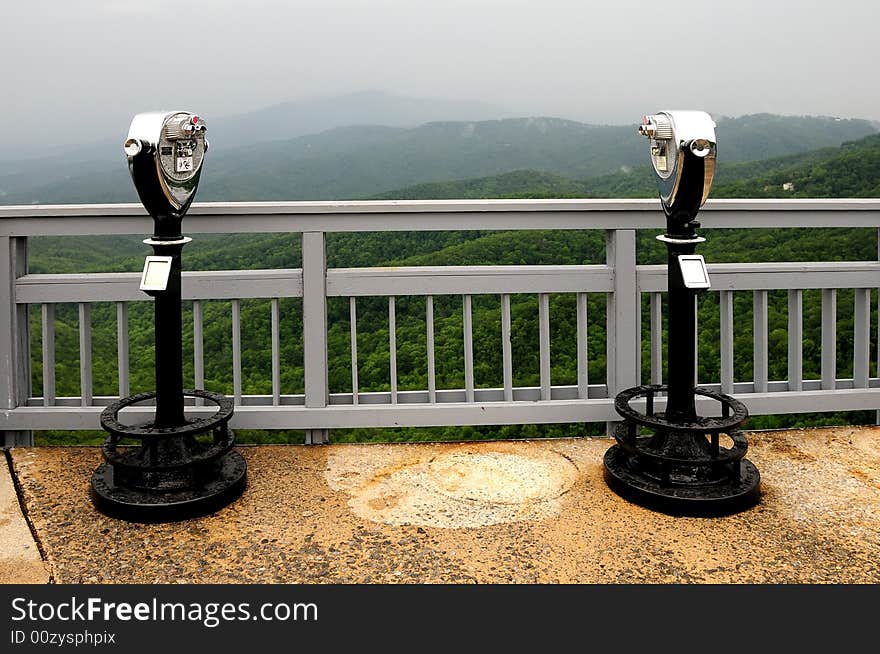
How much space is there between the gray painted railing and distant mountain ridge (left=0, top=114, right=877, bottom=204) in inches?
953

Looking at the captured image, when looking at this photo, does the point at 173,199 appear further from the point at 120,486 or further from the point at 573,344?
the point at 573,344

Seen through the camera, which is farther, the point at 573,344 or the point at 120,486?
the point at 573,344

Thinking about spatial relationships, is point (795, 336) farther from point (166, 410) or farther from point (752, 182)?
point (752, 182)

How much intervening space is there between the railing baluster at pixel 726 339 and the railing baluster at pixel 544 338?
854mm

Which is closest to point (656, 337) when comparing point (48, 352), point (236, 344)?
point (236, 344)

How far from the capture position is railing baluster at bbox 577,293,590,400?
359cm

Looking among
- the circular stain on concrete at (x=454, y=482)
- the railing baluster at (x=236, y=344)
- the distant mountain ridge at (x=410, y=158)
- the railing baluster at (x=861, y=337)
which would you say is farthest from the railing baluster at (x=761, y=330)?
the distant mountain ridge at (x=410, y=158)

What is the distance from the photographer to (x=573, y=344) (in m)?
8.67

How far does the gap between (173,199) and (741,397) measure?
2771 mm

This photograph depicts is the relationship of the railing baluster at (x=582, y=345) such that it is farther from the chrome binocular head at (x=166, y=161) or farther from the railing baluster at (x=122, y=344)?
the railing baluster at (x=122, y=344)

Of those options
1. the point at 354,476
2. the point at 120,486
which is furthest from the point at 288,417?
the point at 120,486

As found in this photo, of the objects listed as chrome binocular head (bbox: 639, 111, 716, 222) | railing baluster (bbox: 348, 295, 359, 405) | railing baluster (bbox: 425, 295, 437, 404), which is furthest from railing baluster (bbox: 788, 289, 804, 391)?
railing baluster (bbox: 348, 295, 359, 405)

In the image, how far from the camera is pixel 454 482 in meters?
3.24

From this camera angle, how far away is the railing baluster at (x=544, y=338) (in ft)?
11.8
